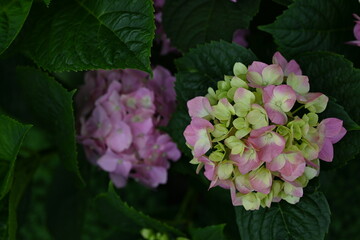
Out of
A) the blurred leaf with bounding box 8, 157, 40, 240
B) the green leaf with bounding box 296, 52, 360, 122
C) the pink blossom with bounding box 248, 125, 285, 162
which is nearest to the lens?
the pink blossom with bounding box 248, 125, 285, 162

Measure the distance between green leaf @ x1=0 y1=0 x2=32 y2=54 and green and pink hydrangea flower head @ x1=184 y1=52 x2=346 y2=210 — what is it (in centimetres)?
30

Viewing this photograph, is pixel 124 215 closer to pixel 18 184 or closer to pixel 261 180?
pixel 18 184

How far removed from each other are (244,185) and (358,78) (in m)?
0.22

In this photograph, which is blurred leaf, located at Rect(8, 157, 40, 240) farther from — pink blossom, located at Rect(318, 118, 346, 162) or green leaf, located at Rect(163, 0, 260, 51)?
pink blossom, located at Rect(318, 118, 346, 162)

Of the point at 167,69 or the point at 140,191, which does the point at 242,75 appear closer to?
the point at 167,69

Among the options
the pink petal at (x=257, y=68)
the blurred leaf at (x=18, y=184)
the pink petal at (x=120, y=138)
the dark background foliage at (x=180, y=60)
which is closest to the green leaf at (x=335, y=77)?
the dark background foliage at (x=180, y=60)

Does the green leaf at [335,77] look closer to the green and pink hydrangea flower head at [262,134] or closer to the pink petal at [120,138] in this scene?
the green and pink hydrangea flower head at [262,134]

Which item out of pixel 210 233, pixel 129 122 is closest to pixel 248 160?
pixel 210 233

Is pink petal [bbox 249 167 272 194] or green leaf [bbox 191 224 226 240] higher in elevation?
pink petal [bbox 249 167 272 194]

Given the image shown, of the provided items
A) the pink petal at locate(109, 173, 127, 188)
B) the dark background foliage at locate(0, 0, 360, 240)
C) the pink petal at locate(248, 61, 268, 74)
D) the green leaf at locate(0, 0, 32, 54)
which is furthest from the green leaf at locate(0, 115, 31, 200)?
the pink petal at locate(248, 61, 268, 74)

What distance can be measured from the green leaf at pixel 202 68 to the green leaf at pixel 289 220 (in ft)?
0.47

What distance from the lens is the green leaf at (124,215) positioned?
95cm

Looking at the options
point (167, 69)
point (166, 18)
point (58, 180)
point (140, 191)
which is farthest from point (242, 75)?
point (140, 191)

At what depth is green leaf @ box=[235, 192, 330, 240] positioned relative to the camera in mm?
796
